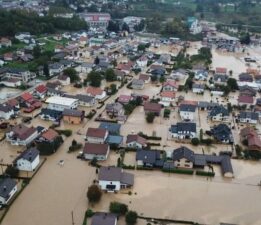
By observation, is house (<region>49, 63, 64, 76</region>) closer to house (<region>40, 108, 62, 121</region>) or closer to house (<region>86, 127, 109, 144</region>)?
house (<region>40, 108, 62, 121</region>)

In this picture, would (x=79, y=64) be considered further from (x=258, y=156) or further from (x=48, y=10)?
(x=48, y=10)

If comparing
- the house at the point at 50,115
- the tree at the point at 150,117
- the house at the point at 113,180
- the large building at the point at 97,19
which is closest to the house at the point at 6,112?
the house at the point at 50,115

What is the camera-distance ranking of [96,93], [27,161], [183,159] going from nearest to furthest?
[27,161]
[183,159]
[96,93]

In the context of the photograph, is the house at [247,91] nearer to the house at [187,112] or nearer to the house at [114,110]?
the house at [187,112]

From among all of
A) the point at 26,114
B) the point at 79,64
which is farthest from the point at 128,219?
the point at 79,64

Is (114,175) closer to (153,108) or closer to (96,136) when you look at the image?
(96,136)

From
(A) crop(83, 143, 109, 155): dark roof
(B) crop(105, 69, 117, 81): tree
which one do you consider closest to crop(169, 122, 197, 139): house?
(A) crop(83, 143, 109, 155): dark roof

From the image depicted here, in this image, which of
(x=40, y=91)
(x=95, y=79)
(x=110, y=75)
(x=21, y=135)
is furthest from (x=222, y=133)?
(x=40, y=91)
